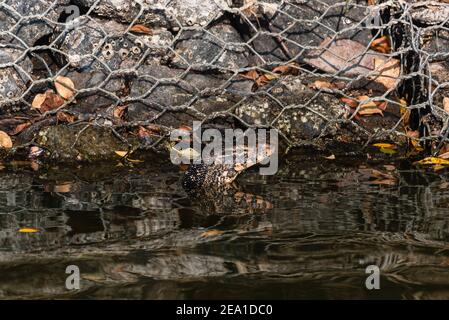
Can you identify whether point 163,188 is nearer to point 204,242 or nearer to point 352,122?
point 204,242

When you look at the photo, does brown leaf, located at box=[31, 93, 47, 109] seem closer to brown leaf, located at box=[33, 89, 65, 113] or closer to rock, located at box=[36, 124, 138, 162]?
brown leaf, located at box=[33, 89, 65, 113]

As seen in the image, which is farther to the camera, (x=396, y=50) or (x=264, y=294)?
(x=396, y=50)

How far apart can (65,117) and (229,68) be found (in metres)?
1.09

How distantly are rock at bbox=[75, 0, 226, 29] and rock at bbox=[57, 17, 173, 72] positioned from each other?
8 centimetres

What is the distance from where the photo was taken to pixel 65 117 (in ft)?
15.4

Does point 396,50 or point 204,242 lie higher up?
point 396,50

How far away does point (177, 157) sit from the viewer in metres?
4.53

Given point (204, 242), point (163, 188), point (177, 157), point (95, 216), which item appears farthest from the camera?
point (177, 157)

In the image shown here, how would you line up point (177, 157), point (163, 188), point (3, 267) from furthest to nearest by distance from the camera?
point (177, 157) < point (163, 188) < point (3, 267)

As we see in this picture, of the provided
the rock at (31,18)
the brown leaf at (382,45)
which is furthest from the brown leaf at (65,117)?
the brown leaf at (382,45)

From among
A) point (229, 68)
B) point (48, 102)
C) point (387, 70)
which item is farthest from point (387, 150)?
point (48, 102)

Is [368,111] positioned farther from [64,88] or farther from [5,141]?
[5,141]

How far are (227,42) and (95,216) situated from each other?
5.97ft
